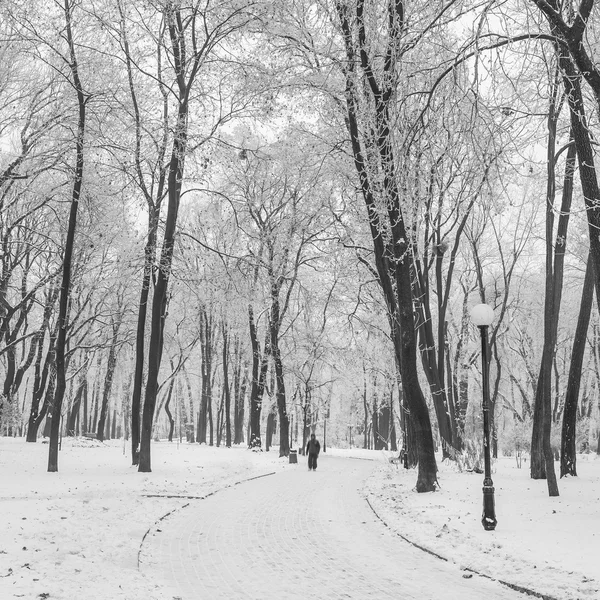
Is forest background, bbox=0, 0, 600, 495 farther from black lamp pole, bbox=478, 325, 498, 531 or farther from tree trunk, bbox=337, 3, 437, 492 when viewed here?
black lamp pole, bbox=478, 325, 498, 531

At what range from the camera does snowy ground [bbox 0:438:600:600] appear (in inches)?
254

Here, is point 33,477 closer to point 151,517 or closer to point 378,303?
point 151,517

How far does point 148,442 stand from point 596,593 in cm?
1501

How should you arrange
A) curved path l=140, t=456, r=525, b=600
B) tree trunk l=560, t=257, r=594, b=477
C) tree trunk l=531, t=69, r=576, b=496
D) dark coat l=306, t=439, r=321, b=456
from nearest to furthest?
curved path l=140, t=456, r=525, b=600 → tree trunk l=531, t=69, r=576, b=496 → tree trunk l=560, t=257, r=594, b=477 → dark coat l=306, t=439, r=321, b=456

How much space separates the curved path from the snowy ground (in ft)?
1.27

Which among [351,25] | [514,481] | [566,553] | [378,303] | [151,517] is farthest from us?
[378,303]

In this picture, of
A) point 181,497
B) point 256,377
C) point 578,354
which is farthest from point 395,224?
point 256,377

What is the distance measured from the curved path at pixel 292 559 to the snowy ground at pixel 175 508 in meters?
0.39

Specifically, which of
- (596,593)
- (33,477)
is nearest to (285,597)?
(596,593)

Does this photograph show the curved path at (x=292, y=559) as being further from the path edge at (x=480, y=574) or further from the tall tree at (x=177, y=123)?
the tall tree at (x=177, y=123)

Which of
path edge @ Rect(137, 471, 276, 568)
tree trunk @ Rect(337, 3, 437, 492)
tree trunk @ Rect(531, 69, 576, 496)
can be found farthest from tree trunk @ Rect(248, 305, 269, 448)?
tree trunk @ Rect(531, 69, 576, 496)

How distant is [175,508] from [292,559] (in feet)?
15.7

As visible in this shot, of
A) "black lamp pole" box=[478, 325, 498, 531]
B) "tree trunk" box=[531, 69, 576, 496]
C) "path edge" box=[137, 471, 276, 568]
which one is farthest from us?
"tree trunk" box=[531, 69, 576, 496]

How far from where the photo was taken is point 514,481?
16391 millimetres
